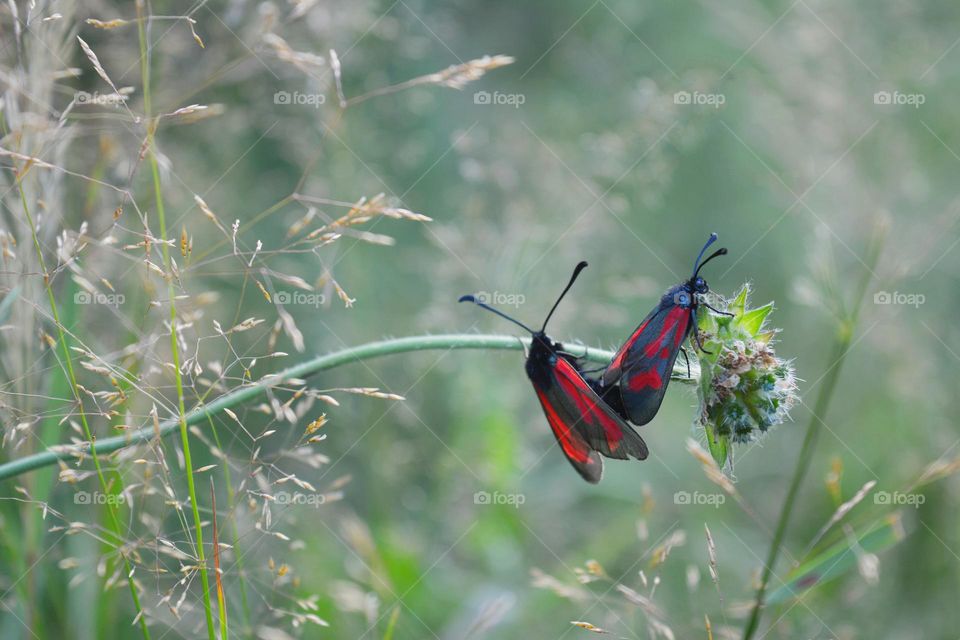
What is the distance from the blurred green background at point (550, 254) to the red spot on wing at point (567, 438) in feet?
4.06

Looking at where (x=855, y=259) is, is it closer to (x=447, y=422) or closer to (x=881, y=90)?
(x=881, y=90)

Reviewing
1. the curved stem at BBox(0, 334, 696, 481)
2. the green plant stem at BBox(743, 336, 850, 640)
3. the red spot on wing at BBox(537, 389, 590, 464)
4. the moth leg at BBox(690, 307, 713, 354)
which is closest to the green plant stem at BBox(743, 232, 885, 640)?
the green plant stem at BBox(743, 336, 850, 640)

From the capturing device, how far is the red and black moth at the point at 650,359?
2178 mm

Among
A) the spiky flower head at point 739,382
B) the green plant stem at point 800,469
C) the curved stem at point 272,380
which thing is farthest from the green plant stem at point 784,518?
the curved stem at point 272,380

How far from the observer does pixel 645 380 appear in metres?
2.18

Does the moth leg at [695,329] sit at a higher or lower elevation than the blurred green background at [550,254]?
higher

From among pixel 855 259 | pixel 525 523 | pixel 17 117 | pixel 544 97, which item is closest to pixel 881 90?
pixel 855 259

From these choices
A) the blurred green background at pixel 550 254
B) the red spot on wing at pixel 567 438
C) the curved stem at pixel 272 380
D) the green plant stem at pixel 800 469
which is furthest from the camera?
the blurred green background at pixel 550 254

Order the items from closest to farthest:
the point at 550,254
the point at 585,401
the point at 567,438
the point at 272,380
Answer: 1. the point at 272,380
2. the point at 585,401
3. the point at 567,438
4. the point at 550,254

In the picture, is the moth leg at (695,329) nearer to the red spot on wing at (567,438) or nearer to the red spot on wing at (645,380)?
the red spot on wing at (645,380)

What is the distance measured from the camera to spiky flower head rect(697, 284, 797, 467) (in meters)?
2.23

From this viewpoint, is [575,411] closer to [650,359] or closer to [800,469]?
[650,359]

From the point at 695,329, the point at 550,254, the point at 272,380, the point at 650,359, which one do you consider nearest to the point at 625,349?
the point at 650,359

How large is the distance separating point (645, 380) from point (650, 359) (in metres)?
0.06
